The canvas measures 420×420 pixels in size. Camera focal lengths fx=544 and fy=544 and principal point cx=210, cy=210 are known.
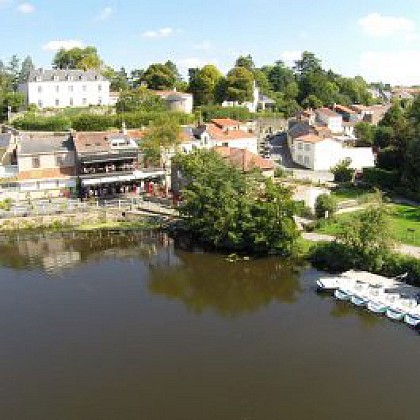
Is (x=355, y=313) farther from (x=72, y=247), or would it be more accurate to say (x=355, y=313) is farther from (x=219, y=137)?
(x=219, y=137)

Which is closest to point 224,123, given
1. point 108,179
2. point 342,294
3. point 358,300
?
point 108,179

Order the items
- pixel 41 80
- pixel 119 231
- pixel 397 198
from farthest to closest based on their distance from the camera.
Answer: pixel 41 80 → pixel 397 198 → pixel 119 231

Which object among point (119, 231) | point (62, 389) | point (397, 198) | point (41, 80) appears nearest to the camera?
point (62, 389)

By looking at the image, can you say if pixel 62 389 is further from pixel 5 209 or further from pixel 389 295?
pixel 5 209

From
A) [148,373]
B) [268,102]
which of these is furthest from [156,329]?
[268,102]

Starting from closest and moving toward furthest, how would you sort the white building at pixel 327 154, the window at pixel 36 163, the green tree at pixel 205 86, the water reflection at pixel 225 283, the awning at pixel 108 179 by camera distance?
the water reflection at pixel 225 283, the awning at pixel 108 179, the window at pixel 36 163, the white building at pixel 327 154, the green tree at pixel 205 86

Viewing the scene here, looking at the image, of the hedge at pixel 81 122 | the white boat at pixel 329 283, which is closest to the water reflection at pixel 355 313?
the white boat at pixel 329 283

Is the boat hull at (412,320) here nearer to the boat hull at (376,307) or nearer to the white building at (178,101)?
the boat hull at (376,307)
